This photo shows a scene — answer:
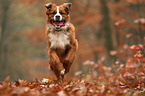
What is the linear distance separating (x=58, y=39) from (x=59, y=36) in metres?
0.08

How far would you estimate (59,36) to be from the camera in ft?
17.3

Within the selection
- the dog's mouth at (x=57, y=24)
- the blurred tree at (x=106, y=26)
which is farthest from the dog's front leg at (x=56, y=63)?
the blurred tree at (x=106, y=26)

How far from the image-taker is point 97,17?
13.3 metres

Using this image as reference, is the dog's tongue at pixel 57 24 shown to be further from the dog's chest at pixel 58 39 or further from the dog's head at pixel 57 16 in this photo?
the dog's chest at pixel 58 39

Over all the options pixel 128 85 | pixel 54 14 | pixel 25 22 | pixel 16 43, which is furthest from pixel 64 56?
pixel 16 43

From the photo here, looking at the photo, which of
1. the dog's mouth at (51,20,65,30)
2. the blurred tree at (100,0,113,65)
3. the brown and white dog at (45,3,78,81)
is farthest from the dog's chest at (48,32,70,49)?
the blurred tree at (100,0,113,65)

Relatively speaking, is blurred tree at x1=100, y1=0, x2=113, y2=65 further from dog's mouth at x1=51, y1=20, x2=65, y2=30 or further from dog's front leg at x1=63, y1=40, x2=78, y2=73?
dog's mouth at x1=51, y1=20, x2=65, y2=30

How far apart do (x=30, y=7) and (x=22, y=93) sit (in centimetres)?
1547

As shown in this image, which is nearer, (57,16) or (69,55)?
(57,16)

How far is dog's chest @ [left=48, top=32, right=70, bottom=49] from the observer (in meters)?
5.27

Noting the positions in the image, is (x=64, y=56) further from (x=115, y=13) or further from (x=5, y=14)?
(x=5, y=14)

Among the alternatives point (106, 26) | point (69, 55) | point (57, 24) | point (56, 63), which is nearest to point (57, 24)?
point (57, 24)

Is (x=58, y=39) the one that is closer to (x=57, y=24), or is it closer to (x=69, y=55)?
(x=57, y=24)

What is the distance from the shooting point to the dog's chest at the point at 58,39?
5.27 metres
